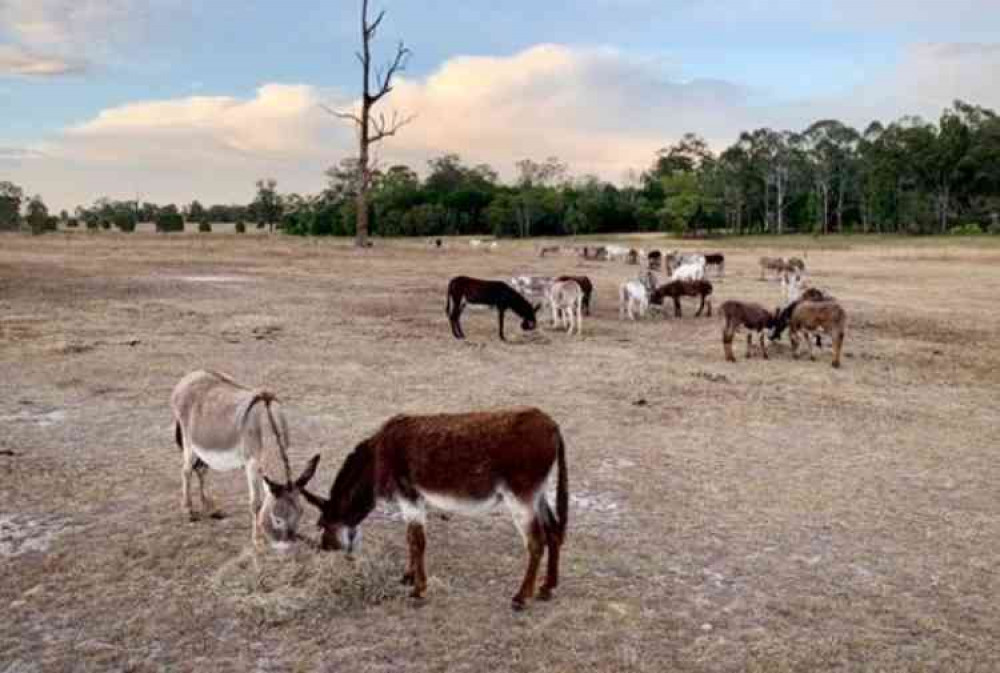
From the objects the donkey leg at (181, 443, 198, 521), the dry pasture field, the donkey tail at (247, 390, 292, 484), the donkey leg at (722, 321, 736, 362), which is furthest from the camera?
the donkey leg at (722, 321, 736, 362)

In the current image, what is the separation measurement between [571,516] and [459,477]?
2.22m

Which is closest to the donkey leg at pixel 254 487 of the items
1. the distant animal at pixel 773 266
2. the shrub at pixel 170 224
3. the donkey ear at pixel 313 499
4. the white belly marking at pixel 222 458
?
the white belly marking at pixel 222 458

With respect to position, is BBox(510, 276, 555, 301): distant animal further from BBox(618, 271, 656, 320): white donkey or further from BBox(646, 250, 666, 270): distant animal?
BBox(646, 250, 666, 270): distant animal

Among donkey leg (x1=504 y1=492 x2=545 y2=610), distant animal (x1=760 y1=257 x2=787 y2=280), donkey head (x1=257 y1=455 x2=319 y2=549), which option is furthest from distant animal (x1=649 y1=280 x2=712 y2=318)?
donkey head (x1=257 y1=455 x2=319 y2=549)

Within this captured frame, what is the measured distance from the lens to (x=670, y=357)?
15.9 metres

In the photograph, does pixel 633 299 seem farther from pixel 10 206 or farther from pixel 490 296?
pixel 10 206

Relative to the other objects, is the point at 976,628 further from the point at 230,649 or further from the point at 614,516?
the point at 230,649

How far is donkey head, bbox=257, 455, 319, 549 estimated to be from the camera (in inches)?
234

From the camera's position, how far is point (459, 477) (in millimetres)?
5703

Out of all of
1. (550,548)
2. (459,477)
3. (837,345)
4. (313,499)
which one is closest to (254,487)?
(313,499)

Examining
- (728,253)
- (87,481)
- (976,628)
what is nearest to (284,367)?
(87,481)

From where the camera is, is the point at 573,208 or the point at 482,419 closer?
the point at 482,419

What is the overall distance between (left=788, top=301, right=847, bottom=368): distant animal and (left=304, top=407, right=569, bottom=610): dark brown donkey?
10.7 meters

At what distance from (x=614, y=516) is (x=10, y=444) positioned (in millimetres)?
6716
